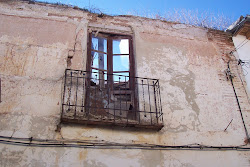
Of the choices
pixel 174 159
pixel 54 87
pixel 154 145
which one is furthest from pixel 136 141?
pixel 54 87

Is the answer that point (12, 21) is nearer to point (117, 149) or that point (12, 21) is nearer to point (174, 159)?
point (117, 149)

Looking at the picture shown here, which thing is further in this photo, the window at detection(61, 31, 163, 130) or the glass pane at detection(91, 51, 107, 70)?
the glass pane at detection(91, 51, 107, 70)

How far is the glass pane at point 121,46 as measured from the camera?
5.99 meters

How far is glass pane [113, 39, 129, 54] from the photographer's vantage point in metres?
5.99

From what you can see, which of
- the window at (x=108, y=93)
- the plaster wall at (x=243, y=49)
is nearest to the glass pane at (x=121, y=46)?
the window at (x=108, y=93)

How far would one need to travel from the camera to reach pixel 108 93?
5.23 m

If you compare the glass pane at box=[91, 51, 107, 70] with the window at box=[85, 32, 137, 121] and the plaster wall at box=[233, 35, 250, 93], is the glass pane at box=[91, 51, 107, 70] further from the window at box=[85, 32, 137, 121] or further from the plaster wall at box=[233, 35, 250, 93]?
the plaster wall at box=[233, 35, 250, 93]

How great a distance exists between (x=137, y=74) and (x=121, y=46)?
2.81 feet

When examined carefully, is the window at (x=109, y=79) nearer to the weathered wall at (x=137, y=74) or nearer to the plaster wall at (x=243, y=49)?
the weathered wall at (x=137, y=74)

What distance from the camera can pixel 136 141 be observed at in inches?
189

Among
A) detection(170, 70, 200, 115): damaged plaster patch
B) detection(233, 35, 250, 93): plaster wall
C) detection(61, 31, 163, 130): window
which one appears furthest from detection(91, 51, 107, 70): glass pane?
detection(233, 35, 250, 93): plaster wall

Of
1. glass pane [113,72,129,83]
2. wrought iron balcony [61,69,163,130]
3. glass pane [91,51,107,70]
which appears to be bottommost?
wrought iron balcony [61,69,163,130]

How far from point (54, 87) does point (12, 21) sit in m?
1.71

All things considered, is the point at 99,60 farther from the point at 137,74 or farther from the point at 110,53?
the point at 137,74
